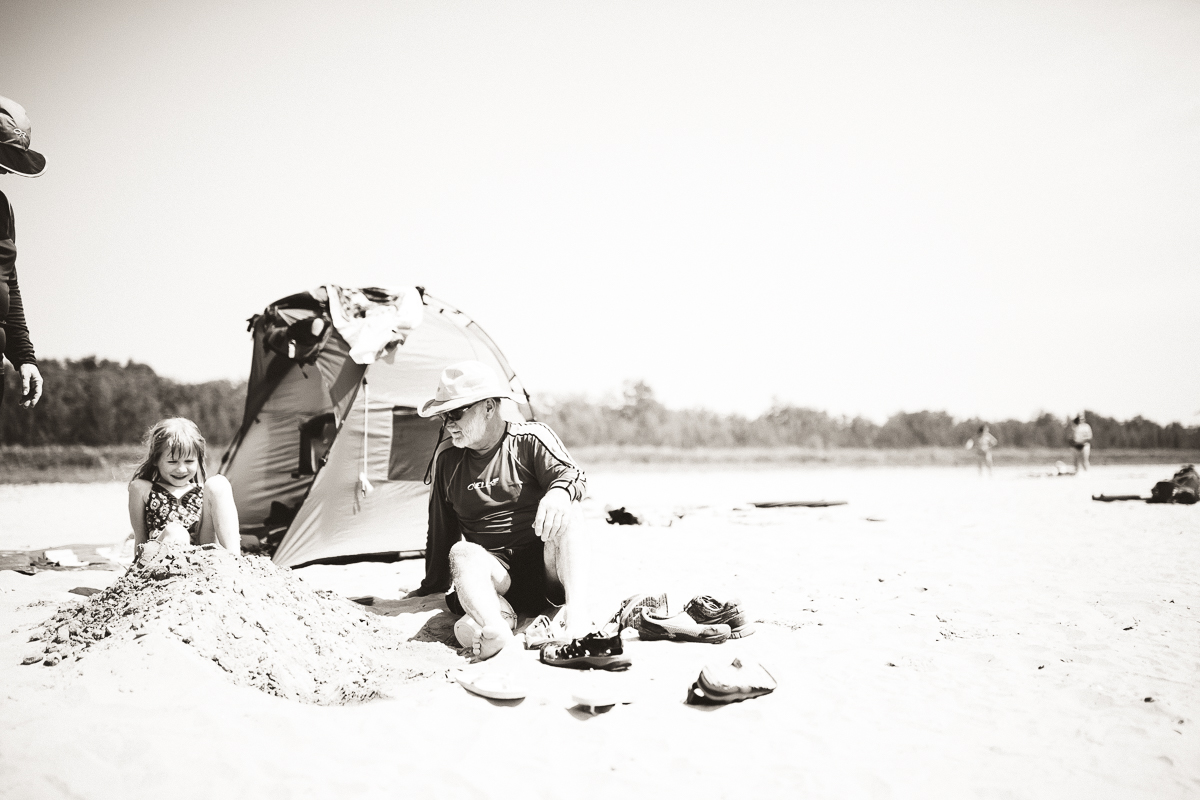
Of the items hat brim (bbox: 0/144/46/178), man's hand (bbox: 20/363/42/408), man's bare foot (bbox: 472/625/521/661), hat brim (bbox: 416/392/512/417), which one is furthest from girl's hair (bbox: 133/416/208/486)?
man's bare foot (bbox: 472/625/521/661)

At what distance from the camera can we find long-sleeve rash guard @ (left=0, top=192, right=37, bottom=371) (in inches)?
140

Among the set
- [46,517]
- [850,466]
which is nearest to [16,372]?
[46,517]

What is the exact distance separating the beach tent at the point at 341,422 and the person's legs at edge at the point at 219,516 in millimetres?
2129

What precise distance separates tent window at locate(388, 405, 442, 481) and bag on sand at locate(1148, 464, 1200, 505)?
927cm

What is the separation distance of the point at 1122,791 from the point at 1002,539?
5373 mm

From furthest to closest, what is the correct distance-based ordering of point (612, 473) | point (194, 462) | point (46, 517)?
point (612, 473)
point (46, 517)
point (194, 462)

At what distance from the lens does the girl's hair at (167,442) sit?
3734 mm

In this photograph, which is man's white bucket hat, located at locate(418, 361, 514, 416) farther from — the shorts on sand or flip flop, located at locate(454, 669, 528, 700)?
flip flop, located at locate(454, 669, 528, 700)

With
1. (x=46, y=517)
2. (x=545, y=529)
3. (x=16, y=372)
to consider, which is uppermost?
(x=16, y=372)

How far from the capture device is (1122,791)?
2.18 m

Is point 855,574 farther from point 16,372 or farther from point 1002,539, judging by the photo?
point 16,372

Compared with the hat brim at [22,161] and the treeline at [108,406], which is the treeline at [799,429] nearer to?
the treeline at [108,406]

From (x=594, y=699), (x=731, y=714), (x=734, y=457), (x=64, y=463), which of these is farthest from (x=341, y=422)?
(x=734, y=457)

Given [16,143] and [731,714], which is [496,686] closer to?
[731,714]
